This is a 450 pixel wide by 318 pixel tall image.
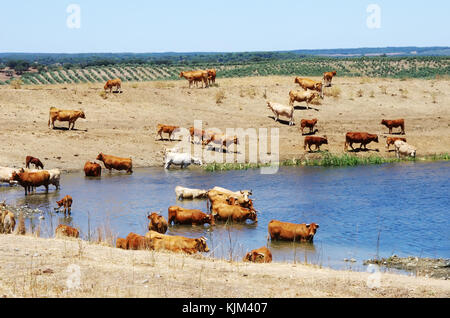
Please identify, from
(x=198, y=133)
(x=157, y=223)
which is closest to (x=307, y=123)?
(x=198, y=133)

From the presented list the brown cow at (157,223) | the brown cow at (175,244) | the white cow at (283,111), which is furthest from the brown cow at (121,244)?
the white cow at (283,111)

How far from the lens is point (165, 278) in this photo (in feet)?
34.7

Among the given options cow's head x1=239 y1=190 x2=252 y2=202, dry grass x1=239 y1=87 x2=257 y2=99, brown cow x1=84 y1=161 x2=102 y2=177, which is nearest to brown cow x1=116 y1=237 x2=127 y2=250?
cow's head x1=239 y1=190 x2=252 y2=202

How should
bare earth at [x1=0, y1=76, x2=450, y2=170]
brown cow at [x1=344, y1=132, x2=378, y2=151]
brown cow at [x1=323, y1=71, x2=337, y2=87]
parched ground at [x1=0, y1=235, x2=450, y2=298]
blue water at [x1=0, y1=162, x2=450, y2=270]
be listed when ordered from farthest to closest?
brown cow at [x1=323, y1=71, x2=337, y2=87], brown cow at [x1=344, y1=132, x2=378, y2=151], bare earth at [x1=0, y1=76, x2=450, y2=170], blue water at [x1=0, y1=162, x2=450, y2=270], parched ground at [x1=0, y1=235, x2=450, y2=298]

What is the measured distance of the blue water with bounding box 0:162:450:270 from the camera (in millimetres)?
15484

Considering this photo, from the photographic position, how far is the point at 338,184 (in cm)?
2336

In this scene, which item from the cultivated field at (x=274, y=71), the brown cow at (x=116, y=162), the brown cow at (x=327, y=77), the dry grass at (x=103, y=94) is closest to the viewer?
the brown cow at (x=116, y=162)

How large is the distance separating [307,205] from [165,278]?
9926mm

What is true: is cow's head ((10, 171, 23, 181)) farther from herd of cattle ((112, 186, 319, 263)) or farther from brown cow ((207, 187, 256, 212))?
brown cow ((207, 187, 256, 212))

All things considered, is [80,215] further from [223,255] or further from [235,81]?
[235,81]

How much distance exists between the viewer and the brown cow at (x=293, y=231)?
1573 centimetres

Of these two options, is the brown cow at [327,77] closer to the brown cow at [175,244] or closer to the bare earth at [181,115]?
the bare earth at [181,115]

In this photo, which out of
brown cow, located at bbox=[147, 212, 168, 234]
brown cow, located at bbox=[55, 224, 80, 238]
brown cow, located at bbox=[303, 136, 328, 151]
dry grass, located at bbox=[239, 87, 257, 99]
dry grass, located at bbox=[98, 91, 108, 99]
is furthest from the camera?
dry grass, located at bbox=[239, 87, 257, 99]

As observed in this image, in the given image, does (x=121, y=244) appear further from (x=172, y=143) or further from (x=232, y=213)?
(x=172, y=143)
